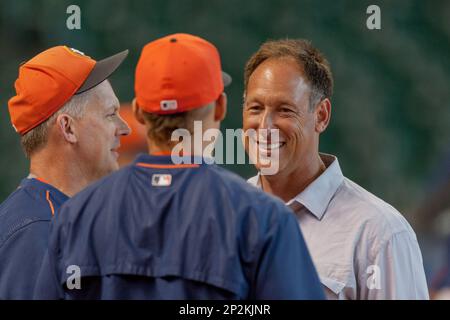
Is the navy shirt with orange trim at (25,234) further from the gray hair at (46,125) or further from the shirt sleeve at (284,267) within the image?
the shirt sleeve at (284,267)

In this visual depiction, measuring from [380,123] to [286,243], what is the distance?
4.97m

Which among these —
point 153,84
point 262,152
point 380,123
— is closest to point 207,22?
point 380,123

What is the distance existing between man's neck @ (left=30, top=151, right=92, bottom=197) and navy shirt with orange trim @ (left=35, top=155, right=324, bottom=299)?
643mm

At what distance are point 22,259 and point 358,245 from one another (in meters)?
0.92

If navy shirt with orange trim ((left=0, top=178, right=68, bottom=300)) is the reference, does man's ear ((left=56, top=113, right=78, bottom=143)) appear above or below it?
above

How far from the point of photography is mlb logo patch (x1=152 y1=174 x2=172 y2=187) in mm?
1613

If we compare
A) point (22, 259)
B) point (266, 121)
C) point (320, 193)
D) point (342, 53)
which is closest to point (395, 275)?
point (320, 193)

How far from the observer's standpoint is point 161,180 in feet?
5.31

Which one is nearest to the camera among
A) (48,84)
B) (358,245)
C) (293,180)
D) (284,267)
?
(284,267)

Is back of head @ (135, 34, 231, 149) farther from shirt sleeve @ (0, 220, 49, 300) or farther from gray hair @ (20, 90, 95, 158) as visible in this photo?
gray hair @ (20, 90, 95, 158)

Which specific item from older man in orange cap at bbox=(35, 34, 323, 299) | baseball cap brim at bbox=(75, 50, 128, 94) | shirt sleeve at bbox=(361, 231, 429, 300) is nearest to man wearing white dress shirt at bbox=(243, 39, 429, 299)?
shirt sleeve at bbox=(361, 231, 429, 300)

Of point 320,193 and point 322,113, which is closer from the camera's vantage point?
point 320,193

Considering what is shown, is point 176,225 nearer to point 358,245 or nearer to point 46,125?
point 358,245

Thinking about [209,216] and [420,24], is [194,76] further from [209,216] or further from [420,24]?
[420,24]
